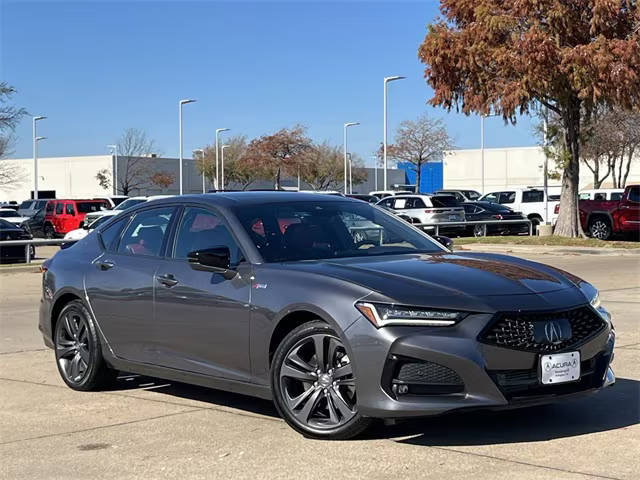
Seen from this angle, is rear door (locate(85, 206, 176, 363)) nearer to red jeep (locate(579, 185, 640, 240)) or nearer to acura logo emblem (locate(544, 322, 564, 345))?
acura logo emblem (locate(544, 322, 564, 345))

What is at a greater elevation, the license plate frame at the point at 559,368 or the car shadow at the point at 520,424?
the license plate frame at the point at 559,368

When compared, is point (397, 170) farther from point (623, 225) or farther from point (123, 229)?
point (123, 229)

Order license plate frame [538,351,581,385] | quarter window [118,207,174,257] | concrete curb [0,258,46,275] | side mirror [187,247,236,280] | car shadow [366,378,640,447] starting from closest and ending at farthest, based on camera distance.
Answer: license plate frame [538,351,581,385], car shadow [366,378,640,447], side mirror [187,247,236,280], quarter window [118,207,174,257], concrete curb [0,258,46,275]

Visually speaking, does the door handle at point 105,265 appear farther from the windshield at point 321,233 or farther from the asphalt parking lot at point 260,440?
the windshield at point 321,233

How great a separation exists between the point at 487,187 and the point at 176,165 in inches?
990

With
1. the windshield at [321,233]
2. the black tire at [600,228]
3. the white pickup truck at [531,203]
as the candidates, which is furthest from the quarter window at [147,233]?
the white pickup truck at [531,203]

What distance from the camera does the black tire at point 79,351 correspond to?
7797mm

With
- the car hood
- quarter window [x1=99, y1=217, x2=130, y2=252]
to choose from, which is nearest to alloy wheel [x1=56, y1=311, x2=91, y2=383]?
quarter window [x1=99, y1=217, x2=130, y2=252]

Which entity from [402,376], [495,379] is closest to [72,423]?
[402,376]

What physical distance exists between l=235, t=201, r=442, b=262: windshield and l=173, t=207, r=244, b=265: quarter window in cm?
11

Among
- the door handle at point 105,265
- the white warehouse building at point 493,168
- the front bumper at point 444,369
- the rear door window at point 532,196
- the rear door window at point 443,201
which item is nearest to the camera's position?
the front bumper at point 444,369

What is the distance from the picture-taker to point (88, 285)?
7.87 m

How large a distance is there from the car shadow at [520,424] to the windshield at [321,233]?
48.4 inches

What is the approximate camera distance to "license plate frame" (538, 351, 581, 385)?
18.8ft
